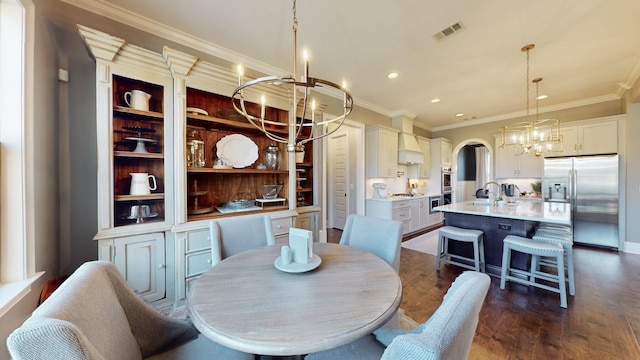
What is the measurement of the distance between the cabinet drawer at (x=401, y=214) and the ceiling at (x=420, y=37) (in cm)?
231

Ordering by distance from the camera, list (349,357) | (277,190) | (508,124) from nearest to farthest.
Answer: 1. (349,357)
2. (277,190)
3. (508,124)

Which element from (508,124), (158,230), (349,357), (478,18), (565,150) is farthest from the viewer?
(508,124)

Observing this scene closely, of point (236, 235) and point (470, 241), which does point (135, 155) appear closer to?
point (236, 235)

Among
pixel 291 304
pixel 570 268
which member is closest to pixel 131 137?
pixel 291 304

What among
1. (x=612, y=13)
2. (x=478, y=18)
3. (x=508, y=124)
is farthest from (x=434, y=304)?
(x=508, y=124)

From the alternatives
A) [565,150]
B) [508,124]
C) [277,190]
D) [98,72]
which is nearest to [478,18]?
[277,190]

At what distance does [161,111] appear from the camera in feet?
7.30

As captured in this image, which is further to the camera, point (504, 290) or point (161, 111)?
point (504, 290)

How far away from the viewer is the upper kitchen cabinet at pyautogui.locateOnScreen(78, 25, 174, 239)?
179cm

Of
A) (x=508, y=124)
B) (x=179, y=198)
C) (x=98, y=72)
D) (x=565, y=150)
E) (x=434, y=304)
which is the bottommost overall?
(x=434, y=304)

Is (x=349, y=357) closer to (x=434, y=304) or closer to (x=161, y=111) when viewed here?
(x=434, y=304)

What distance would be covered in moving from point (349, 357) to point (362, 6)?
8.40ft

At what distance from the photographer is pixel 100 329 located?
2.53 ft

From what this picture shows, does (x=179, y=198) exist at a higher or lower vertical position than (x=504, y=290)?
higher
